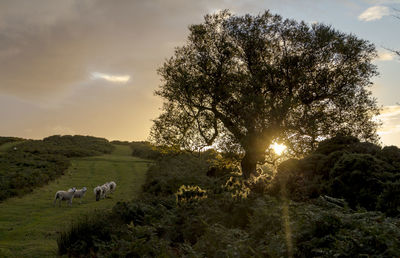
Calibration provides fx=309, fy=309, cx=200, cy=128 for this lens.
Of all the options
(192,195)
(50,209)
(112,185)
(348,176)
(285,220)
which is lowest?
(50,209)

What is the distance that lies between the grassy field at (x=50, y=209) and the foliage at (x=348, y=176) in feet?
32.2

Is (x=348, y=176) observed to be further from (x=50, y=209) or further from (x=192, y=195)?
(x=50, y=209)

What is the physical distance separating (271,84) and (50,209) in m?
17.9

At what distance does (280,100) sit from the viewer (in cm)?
2136

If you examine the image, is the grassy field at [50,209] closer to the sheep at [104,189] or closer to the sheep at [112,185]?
the sheep at [112,185]

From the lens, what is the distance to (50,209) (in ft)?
71.3

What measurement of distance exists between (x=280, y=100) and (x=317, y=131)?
3.31 metres

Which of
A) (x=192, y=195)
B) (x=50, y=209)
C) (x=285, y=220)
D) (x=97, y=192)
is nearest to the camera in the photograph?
(x=285, y=220)

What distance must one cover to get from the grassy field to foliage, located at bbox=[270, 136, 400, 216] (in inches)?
387

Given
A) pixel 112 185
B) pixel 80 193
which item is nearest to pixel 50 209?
pixel 80 193

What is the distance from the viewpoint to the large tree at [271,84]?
2064cm

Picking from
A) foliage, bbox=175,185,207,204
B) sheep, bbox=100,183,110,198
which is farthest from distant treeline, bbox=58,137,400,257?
sheep, bbox=100,183,110,198

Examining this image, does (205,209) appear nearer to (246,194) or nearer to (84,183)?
(246,194)

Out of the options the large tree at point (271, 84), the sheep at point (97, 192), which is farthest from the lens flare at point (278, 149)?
the sheep at point (97, 192)
